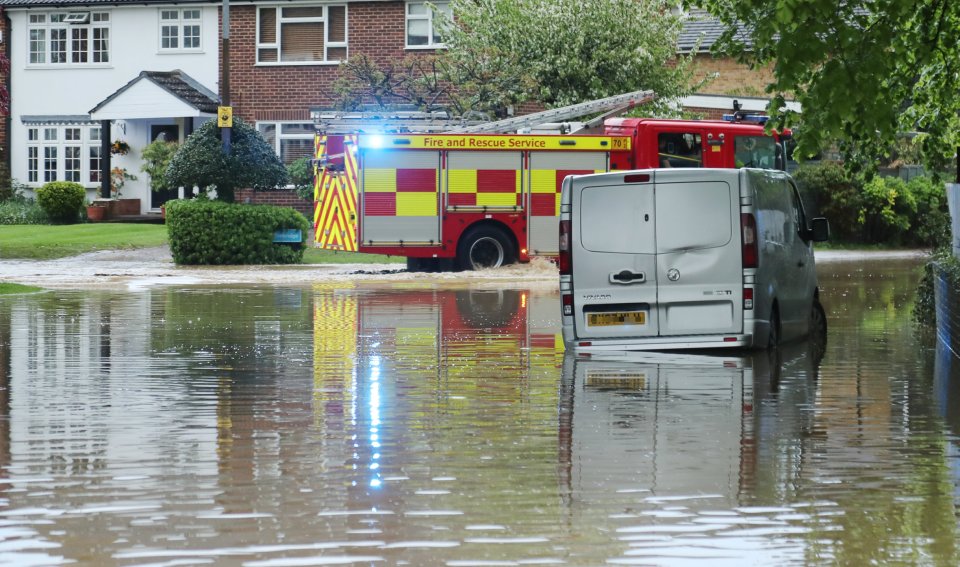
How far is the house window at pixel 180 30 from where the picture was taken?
44.8 metres

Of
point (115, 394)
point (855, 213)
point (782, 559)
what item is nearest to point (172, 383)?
point (115, 394)

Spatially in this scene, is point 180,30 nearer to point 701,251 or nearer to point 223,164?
point 223,164

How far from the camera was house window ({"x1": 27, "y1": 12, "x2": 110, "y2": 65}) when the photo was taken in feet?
150

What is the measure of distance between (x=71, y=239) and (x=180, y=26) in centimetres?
1164

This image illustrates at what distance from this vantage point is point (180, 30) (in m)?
44.9

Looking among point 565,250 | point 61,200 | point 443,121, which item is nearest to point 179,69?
point 61,200

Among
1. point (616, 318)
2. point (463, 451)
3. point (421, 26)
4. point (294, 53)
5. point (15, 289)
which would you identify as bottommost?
point (463, 451)

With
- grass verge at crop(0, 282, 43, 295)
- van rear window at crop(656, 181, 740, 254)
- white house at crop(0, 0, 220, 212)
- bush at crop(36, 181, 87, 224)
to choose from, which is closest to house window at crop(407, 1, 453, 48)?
white house at crop(0, 0, 220, 212)

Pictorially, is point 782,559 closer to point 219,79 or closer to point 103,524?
point 103,524

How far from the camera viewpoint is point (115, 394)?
38.9 ft

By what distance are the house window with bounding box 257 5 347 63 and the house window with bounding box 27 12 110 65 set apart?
481cm

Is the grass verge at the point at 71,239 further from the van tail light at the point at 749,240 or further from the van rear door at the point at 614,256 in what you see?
the van tail light at the point at 749,240

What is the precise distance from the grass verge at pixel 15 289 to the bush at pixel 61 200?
57.9ft

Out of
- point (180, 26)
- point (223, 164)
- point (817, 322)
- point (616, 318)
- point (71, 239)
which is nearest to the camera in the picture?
point (616, 318)
